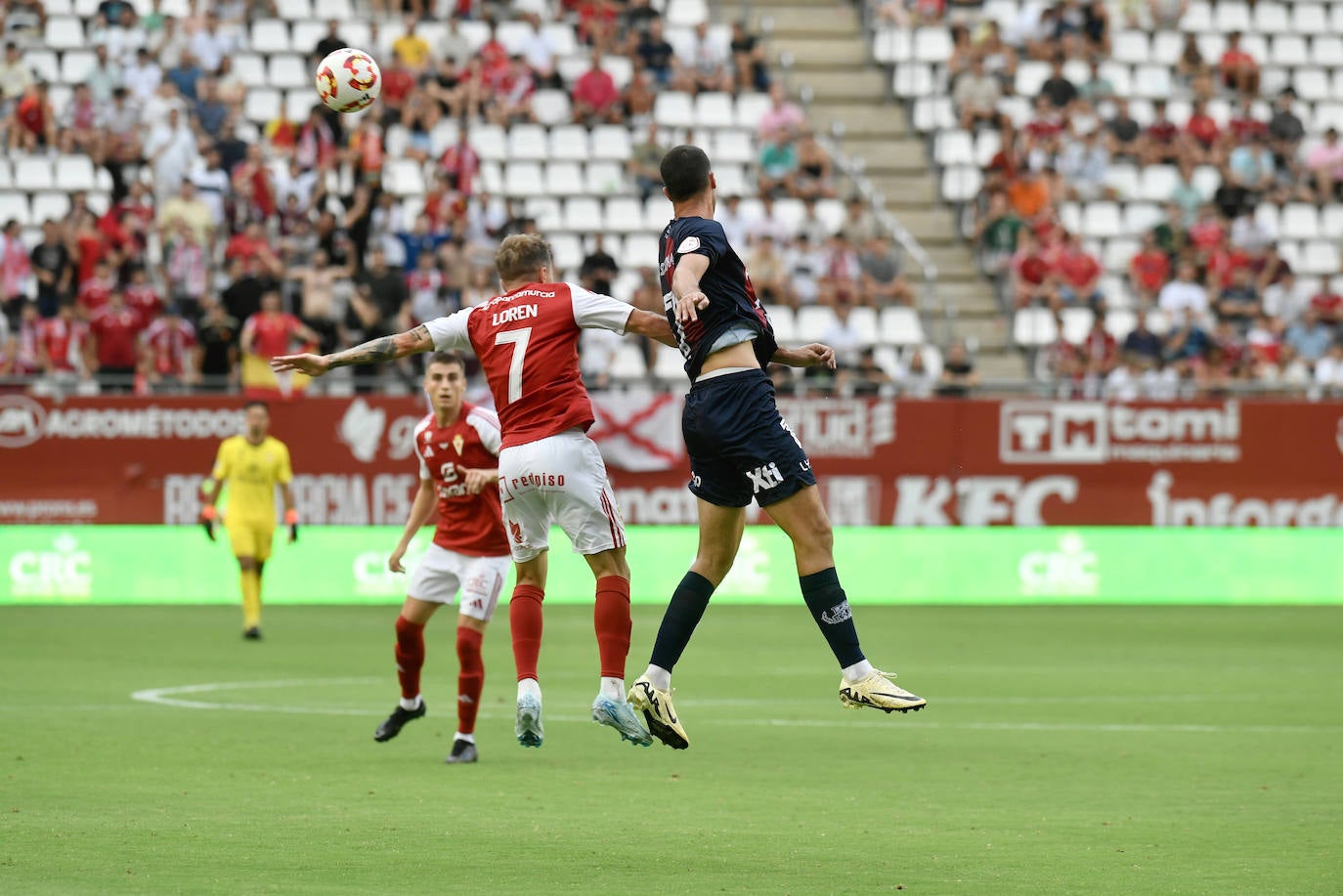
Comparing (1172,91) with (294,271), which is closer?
(294,271)

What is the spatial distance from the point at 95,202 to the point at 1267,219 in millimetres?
15736

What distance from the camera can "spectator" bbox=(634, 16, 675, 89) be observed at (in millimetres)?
28734

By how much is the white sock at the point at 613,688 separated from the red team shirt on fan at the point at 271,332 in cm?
1468

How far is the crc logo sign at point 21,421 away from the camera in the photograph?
2327 centimetres

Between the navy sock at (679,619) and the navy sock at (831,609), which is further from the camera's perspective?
the navy sock at (679,619)

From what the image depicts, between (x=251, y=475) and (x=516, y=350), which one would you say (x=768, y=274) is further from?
(x=516, y=350)

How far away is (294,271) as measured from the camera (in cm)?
2445

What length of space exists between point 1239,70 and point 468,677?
22.8 metres

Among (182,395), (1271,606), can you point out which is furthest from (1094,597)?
(182,395)

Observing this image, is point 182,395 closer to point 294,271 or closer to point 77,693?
point 294,271

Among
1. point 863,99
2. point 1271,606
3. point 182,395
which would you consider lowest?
point 1271,606

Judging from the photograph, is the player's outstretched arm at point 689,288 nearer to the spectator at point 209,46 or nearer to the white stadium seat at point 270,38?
the spectator at point 209,46

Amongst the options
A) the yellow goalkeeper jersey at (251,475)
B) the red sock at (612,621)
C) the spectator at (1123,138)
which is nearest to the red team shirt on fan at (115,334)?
the yellow goalkeeper jersey at (251,475)

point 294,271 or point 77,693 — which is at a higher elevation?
point 294,271
